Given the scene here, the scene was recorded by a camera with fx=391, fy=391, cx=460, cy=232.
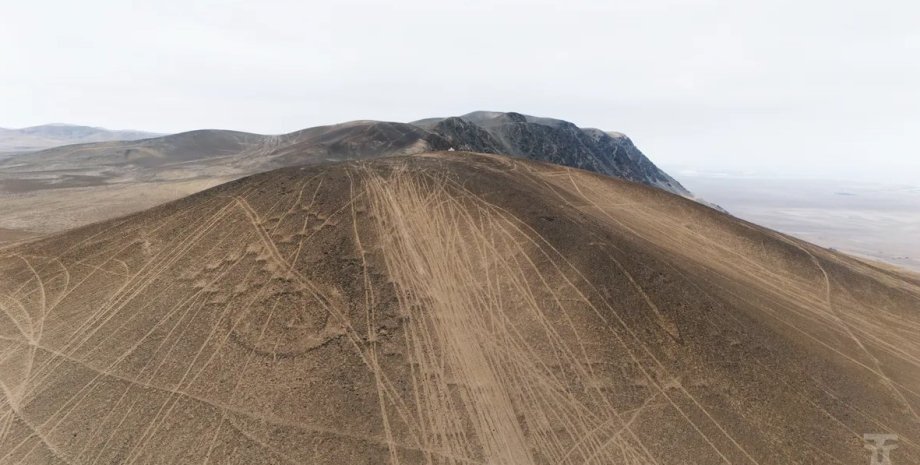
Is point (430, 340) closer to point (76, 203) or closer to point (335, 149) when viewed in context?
point (76, 203)

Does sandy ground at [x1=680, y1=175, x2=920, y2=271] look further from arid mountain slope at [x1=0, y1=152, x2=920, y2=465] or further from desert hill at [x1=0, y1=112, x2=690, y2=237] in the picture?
arid mountain slope at [x1=0, y1=152, x2=920, y2=465]

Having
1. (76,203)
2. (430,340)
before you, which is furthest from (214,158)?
(430,340)

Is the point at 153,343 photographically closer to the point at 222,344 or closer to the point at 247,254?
the point at 222,344

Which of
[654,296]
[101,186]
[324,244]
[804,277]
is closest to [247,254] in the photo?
[324,244]

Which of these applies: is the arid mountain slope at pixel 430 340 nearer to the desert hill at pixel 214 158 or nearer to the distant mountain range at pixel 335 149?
the desert hill at pixel 214 158

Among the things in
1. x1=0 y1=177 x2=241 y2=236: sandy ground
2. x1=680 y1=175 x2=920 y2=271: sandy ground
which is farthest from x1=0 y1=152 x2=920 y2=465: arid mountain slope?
x1=680 y1=175 x2=920 y2=271: sandy ground
